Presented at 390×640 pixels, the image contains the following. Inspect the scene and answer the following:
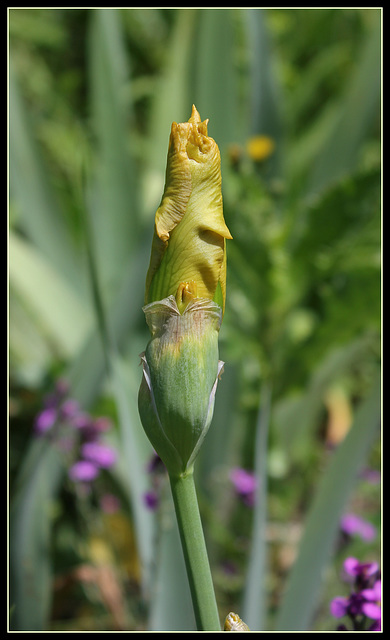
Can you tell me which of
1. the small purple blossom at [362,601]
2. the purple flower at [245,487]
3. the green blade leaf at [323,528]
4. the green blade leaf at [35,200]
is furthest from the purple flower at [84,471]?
the green blade leaf at [35,200]

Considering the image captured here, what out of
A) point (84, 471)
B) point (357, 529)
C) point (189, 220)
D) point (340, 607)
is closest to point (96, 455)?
point (84, 471)

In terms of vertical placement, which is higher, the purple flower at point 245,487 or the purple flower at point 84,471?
the purple flower at point 84,471

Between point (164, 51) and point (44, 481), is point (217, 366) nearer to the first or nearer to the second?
point (44, 481)

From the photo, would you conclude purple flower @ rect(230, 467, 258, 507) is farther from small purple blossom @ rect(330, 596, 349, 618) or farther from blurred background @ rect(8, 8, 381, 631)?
small purple blossom @ rect(330, 596, 349, 618)

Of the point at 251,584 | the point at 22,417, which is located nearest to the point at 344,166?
the point at 22,417

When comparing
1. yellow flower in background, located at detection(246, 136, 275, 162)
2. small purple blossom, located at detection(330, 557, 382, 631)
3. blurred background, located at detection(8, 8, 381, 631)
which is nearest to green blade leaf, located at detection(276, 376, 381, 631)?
blurred background, located at detection(8, 8, 381, 631)

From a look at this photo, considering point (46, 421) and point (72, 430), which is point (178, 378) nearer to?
point (46, 421)

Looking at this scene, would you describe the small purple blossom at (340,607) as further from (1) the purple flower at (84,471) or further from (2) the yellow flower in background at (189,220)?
(1) the purple flower at (84,471)

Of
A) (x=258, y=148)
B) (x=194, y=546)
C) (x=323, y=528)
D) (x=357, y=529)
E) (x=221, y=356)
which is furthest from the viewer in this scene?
(x=258, y=148)

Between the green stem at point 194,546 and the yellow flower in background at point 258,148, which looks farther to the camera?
the yellow flower in background at point 258,148
